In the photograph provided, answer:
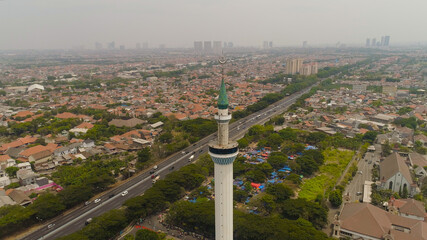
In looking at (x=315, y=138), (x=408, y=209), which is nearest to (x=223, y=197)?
(x=408, y=209)

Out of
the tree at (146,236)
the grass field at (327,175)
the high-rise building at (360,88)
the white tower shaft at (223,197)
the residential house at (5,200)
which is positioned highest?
the white tower shaft at (223,197)

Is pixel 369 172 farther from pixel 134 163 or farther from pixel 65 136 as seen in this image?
pixel 65 136

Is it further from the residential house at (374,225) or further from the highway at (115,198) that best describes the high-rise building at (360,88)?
the residential house at (374,225)

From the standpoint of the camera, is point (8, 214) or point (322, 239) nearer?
point (322, 239)

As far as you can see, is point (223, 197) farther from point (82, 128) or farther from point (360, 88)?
point (360, 88)

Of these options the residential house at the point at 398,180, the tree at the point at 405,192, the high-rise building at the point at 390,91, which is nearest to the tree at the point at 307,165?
the residential house at the point at 398,180

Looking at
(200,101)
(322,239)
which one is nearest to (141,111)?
(200,101)
